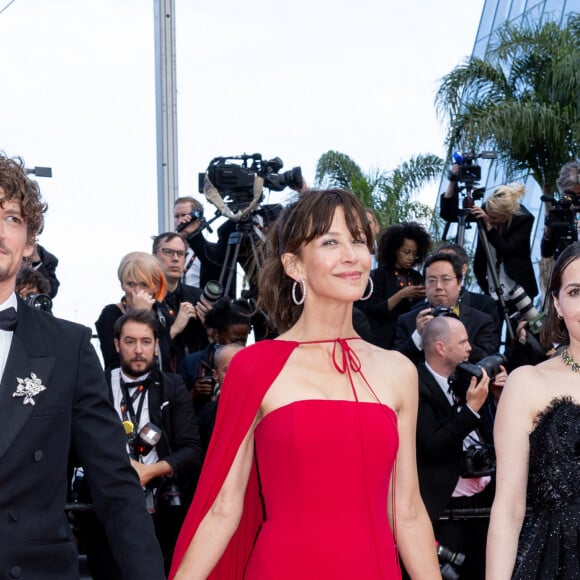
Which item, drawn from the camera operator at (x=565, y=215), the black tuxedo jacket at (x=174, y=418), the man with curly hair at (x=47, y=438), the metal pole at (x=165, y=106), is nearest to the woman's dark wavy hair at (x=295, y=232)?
the man with curly hair at (x=47, y=438)

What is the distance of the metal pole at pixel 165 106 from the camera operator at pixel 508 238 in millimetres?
2585

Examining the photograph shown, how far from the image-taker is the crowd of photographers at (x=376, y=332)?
5.84m

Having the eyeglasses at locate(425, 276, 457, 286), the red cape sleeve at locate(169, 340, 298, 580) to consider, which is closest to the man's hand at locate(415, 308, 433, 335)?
the eyeglasses at locate(425, 276, 457, 286)

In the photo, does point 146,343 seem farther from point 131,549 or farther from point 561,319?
point 131,549

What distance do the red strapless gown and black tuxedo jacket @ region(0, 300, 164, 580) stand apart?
640mm

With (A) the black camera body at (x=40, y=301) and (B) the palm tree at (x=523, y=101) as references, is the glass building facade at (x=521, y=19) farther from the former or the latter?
(A) the black camera body at (x=40, y=301)

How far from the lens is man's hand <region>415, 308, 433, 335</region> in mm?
6668

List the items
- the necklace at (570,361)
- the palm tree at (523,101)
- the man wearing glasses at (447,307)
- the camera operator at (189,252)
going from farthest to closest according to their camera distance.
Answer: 1. the palm tree at (523,101)
2. the camera operator at (189,252)
3. the man wearing glasses at (447,307)
4. the necklace at (570,361)

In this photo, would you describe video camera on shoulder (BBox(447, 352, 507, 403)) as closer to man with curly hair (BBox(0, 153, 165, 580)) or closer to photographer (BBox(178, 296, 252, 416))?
photographer (BBox(178, 296, 252, 416))

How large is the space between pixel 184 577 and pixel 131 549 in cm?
61

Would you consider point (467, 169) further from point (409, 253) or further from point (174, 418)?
point (174, 418)

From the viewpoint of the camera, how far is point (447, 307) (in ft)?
22.1

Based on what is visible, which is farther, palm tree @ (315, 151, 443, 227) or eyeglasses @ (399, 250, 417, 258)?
palm tree @ (315, 151, 443, 227)

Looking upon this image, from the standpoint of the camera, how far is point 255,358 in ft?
11.5
